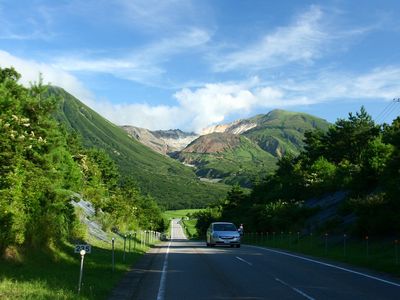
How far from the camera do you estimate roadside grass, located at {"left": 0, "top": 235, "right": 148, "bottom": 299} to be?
33.6 feet

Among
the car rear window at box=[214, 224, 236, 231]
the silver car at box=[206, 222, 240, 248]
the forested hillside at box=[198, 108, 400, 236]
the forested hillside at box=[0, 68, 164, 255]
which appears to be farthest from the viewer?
the car rear window at box=[214, 224, 236, 231]

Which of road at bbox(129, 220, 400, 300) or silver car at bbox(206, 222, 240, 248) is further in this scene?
silver car at bbox(206, 222, 240, 248)

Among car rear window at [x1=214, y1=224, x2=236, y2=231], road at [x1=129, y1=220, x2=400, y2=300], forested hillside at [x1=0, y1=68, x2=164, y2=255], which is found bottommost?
road at [x1=129, y1=220, x2=400, y2=300]

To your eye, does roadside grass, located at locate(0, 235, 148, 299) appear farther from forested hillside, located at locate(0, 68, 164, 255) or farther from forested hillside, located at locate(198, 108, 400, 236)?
→ forested hillside, located at locate(198, 108, 400, 236)

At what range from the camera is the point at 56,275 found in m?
13.8

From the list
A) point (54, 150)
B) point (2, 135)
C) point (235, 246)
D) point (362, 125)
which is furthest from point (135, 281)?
point (362, 125)

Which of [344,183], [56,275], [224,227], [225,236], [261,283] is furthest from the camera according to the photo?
[344,183]

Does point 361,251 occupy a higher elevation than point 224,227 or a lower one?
lower

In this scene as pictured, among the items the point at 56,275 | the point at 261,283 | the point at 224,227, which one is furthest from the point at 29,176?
the point at 224,227

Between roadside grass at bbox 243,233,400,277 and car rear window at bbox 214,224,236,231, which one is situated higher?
car rear window at bbox 214,224,236,231

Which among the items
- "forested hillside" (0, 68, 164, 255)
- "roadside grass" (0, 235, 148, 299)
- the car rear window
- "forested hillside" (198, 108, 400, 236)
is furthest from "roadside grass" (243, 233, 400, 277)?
"forested hillside" (0, 68, 164, 255)

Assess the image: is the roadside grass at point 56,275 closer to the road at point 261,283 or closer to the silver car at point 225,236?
the road at point 261,283

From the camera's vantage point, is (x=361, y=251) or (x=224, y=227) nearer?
(x=361, y=251)

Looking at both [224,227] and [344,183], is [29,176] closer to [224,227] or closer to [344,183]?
[224,227]
